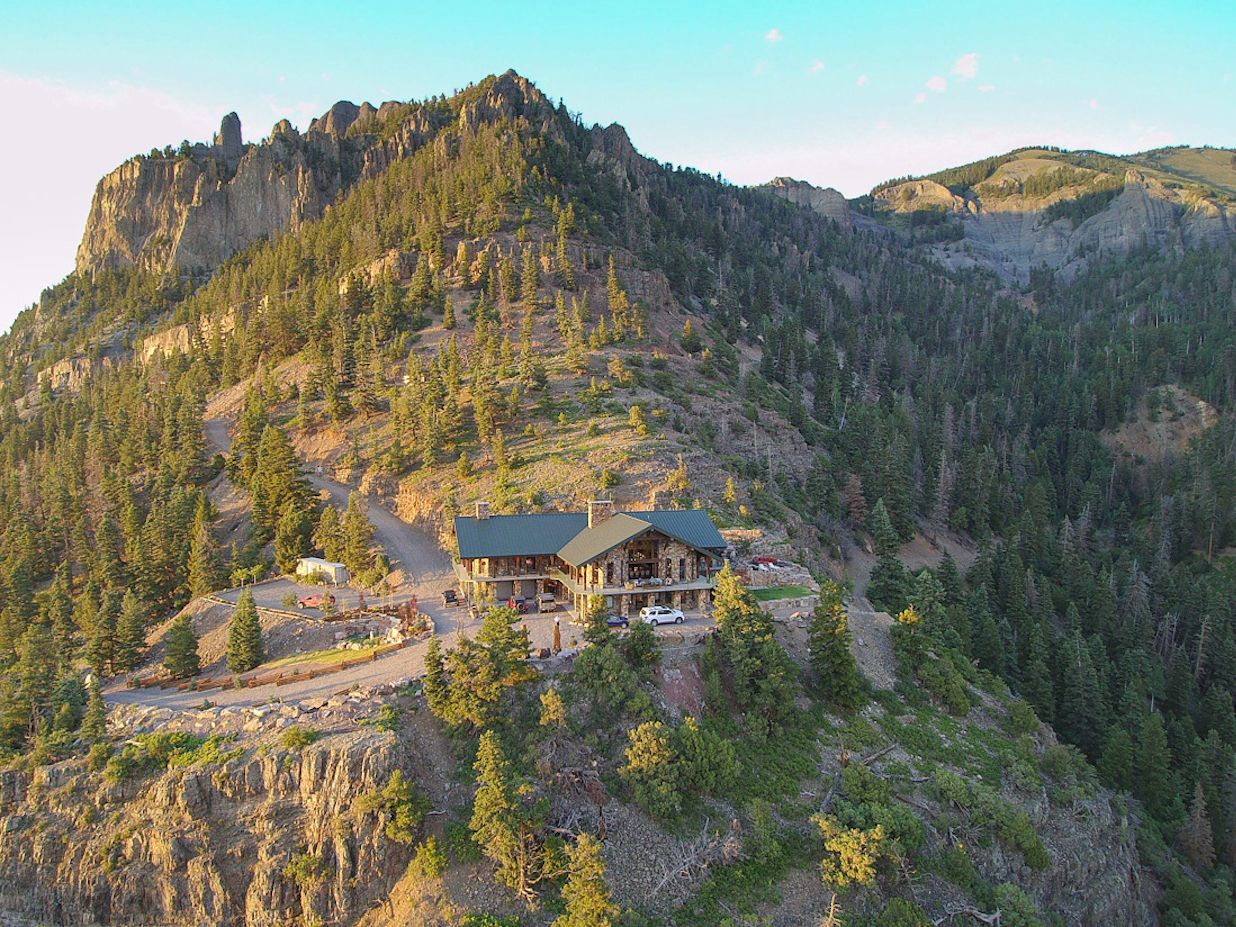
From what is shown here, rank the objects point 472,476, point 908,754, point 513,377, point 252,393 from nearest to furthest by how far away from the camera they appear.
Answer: point 908,754, point 472,476, point 513,377, point 252,393

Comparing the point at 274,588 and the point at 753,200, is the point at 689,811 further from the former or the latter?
the point at 753,200

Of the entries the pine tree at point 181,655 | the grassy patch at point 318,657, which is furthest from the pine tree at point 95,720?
the grassy patch at point 318,657

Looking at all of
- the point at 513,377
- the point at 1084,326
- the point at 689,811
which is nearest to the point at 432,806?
the point at 689,811

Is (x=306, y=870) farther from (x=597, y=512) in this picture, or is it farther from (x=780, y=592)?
(x=780, y=592)

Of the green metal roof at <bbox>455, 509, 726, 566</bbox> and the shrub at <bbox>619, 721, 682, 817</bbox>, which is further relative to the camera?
the green metal roof at <bbox>455, 509, 726, 566</bbox>

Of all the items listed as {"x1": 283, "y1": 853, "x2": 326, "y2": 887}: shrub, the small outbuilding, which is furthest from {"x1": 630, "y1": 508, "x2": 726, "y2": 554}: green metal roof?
{"x1": 283, "y1": 853, "x2": 326, "y2": 887}: shrub

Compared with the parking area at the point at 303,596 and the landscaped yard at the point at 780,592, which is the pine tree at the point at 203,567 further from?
the landscaped yard at the point at 780,592

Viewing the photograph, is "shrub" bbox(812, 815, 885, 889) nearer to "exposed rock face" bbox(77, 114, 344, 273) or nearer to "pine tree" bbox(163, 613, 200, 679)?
"pine tree" bbox(163, 613, 200, 679)
